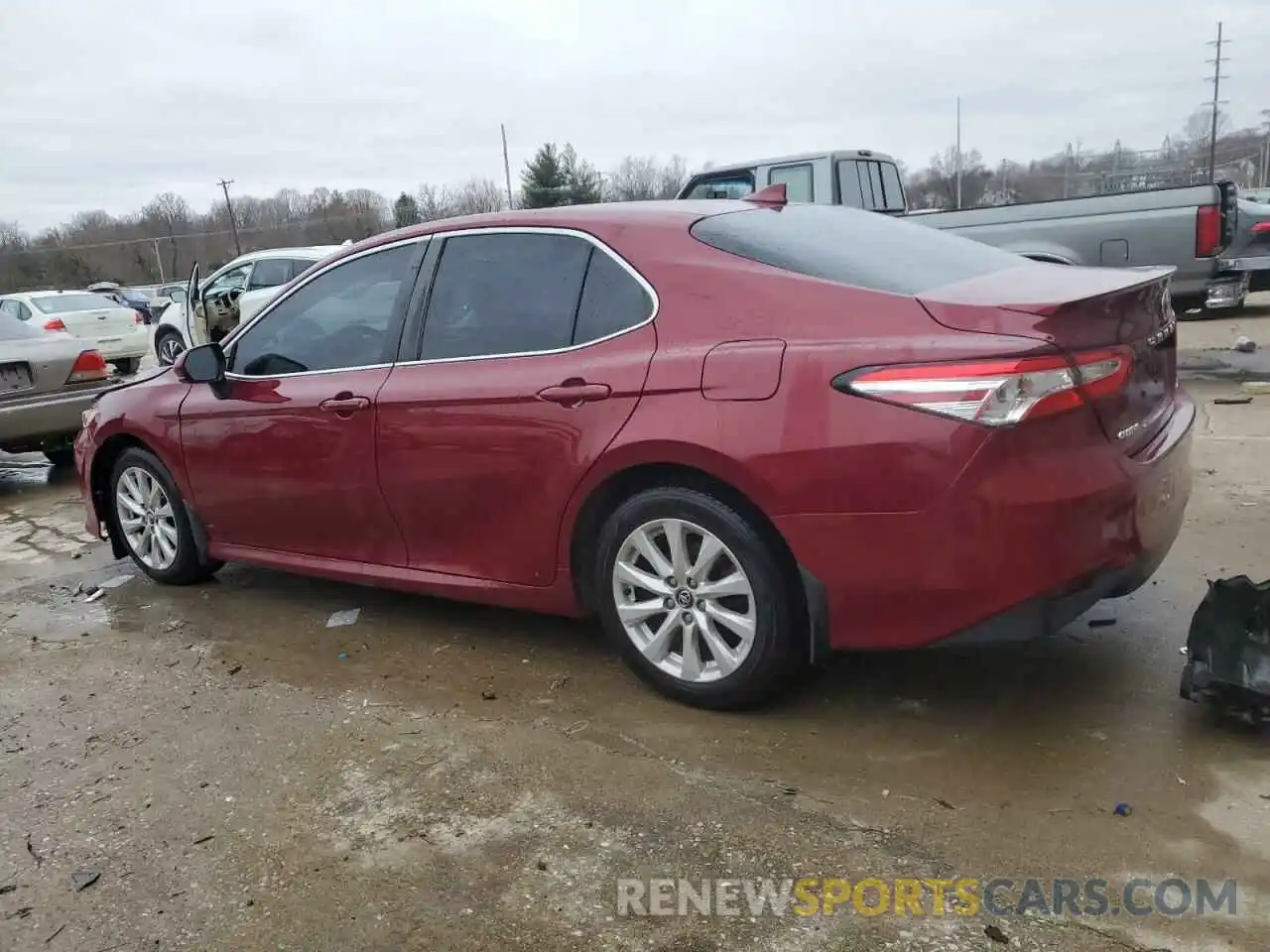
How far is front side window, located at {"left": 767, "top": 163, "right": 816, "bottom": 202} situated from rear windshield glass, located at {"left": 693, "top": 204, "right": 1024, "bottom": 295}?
6.94 metres

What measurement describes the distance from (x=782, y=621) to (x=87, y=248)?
88.6m

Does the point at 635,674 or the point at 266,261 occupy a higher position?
the point at 266,261

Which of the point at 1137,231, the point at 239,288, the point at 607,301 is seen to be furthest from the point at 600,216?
the point at 239,288

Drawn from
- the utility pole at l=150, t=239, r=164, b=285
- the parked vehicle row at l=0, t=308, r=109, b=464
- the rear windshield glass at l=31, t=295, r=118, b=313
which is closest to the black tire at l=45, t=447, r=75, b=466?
the parked vehicle row at l=0, t=308, r=109, b=464

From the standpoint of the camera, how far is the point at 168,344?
17.9m

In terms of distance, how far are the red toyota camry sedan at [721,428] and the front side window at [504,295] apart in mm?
10

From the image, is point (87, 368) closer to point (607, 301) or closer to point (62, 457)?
point (62, 457)

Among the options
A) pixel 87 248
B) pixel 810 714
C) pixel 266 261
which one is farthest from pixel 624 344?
pixel 87 248

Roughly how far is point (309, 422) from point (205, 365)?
0.74 metres

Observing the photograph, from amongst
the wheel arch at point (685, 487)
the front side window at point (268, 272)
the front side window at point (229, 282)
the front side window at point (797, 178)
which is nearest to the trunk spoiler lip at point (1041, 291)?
the wheel arch at point (685, 487)

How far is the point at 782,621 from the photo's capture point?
3.06 meters

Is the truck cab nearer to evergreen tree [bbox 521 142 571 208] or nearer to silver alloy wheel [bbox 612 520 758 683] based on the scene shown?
silver alloy wheel [bbox 612 520 758 683]

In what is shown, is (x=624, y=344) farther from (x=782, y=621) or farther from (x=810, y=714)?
(x=810, y=714)

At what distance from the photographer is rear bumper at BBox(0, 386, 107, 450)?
7578 millimetres
